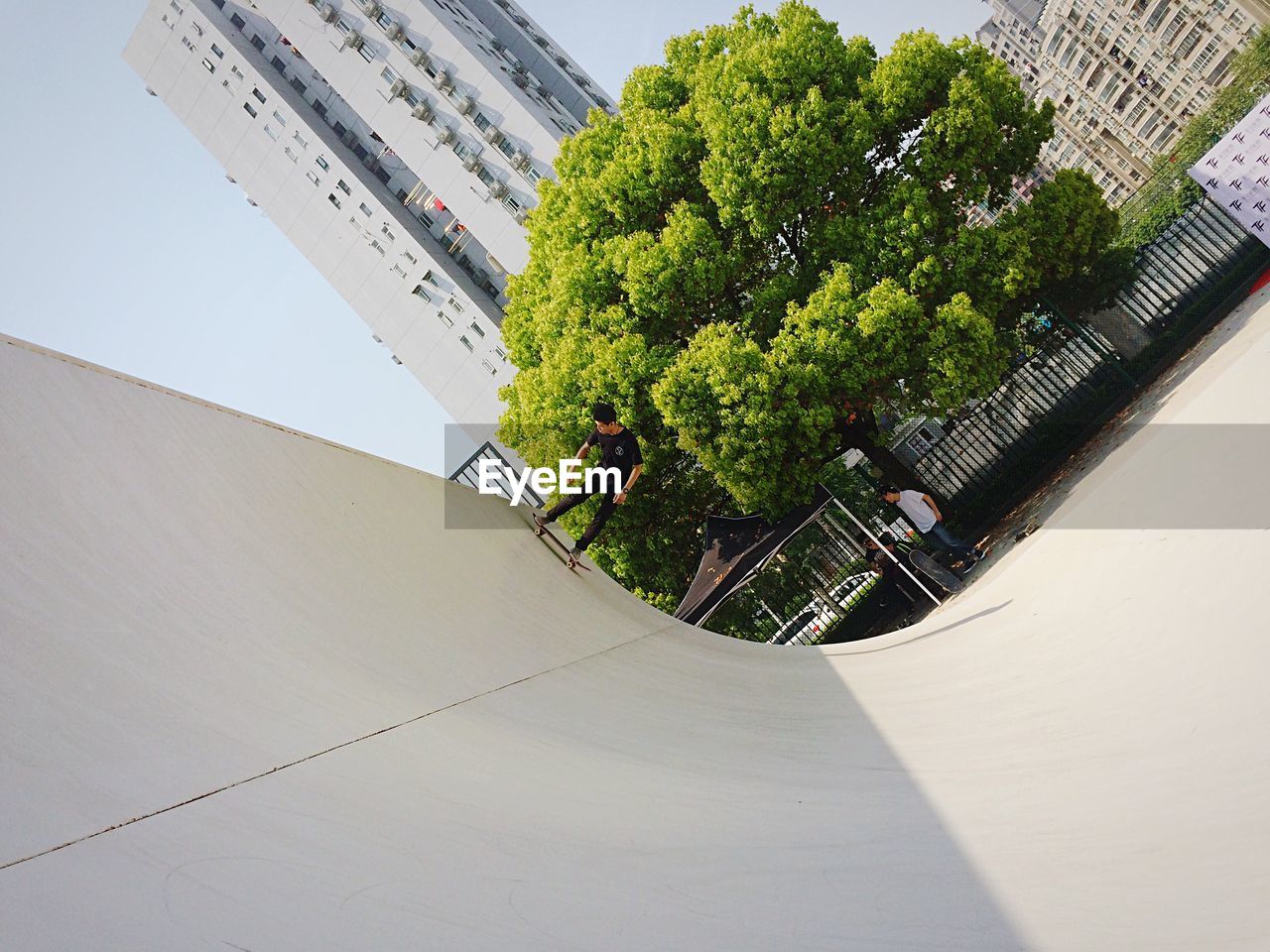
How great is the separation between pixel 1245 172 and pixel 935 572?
7.87 meters

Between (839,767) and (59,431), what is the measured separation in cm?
320

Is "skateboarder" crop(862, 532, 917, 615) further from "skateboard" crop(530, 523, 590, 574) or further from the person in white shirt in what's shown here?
"skateboard" crop(530, 523, 590, 574)

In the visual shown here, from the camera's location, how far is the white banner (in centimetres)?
1130

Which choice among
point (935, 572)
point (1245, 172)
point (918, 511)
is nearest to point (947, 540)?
point (918, 511)

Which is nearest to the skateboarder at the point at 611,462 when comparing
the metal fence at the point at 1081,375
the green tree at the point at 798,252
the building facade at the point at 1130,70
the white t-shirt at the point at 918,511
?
the green tree at the point at 798,252

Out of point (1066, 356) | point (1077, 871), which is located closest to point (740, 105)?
point (1066, 356)

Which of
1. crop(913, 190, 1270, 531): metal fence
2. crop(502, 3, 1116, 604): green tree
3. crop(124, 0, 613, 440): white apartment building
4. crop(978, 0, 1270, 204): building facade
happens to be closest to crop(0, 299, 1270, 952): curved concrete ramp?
crop(502, 3, 1116, 604): green tree

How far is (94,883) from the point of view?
1560mm

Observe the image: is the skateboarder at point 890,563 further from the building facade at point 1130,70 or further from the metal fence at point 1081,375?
the building facade at point 1130,70

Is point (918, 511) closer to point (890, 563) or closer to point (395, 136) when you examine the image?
point (890, 563)

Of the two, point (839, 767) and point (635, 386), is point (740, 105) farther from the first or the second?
point (839, 767)

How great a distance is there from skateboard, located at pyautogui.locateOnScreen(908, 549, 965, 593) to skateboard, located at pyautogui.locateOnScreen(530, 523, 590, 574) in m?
3.89

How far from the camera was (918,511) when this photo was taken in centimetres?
973

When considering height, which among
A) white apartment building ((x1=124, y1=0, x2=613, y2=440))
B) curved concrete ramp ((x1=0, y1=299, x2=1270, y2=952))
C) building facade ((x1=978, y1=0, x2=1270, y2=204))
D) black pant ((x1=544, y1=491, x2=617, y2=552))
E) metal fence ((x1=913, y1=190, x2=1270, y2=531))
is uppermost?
white apartment building ((x1=124, y1=0, x2=613, y2=440))
